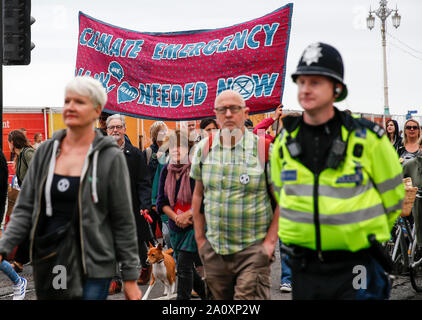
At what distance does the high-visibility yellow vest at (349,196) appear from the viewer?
3262 mm

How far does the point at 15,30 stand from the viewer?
8430 millimetres

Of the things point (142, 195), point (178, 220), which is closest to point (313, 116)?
point (178, 220)

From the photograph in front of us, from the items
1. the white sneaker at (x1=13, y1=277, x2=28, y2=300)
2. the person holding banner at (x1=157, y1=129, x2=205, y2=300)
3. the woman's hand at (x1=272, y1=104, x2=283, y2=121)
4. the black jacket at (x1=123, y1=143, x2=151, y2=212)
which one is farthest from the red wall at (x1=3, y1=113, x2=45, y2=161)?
the person holding banner at (x1=157, y1=129, x2=205, y2=300)

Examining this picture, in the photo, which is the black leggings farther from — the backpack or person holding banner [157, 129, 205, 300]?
the backpack

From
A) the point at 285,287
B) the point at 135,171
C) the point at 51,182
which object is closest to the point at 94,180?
the point at 51,182

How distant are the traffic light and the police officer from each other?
5800 mm

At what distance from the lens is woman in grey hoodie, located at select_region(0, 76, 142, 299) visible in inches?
140

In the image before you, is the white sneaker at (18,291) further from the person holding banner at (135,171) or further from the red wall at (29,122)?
the red wall at (29,122)

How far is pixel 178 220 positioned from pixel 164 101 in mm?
2969

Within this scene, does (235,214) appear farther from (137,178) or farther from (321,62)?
(137,178)

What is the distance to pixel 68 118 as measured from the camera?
371cm

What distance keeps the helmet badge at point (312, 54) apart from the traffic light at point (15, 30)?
5.82 m
